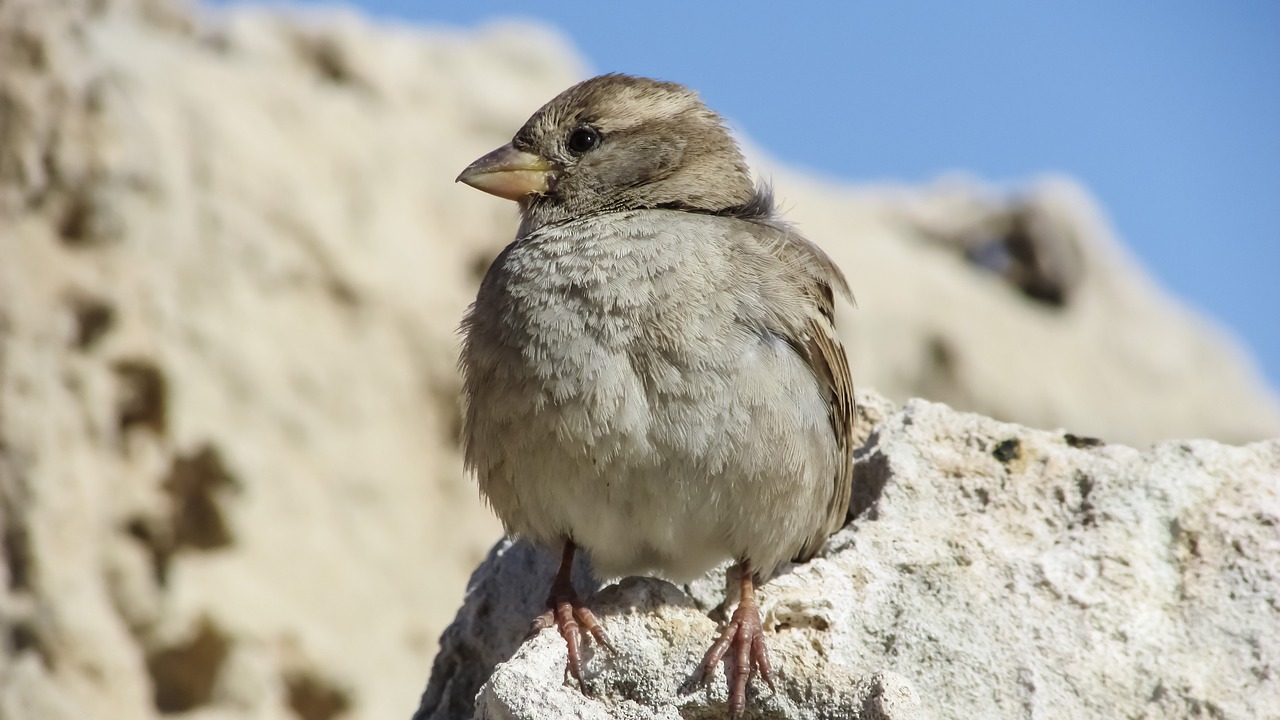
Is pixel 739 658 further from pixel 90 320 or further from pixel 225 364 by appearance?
pixel 225 364

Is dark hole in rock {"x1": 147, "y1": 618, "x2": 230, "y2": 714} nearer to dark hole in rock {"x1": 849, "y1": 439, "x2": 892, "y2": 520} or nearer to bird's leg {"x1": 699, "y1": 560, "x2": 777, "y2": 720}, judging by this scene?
dark hole in rock {"x1": 849, "y1": 439, "x2": 892, "y2": 520}

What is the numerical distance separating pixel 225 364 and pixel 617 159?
411cm

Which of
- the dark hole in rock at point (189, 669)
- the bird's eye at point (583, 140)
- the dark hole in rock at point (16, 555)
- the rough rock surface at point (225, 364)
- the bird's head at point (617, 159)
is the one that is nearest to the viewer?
the bird's head at point (617, 159)

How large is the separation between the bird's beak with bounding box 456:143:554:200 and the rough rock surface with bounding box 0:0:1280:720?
3.47m

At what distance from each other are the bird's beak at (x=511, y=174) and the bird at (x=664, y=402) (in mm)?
201

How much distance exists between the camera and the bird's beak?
4363 mm

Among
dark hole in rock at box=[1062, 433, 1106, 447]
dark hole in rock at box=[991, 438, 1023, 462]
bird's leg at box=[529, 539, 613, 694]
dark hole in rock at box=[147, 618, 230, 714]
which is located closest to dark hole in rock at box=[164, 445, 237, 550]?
dark hole in rock at box=[147, 618, 230, 714]

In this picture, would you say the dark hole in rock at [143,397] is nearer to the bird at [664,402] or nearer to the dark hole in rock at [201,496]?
the dark hole in rock at [201,496]

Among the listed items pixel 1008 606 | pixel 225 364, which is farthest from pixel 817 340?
pixel 225 364

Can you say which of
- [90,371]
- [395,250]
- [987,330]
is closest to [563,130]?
[90,371]

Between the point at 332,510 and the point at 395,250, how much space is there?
6.70 ft

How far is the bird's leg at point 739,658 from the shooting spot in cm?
329

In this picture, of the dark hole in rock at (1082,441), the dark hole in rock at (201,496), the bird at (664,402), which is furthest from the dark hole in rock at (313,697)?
the dark hole in rock at (1082,441)

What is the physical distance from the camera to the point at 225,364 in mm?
7727
